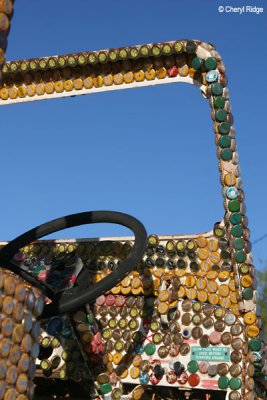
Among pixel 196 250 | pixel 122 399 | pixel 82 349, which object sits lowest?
pixel 122 399

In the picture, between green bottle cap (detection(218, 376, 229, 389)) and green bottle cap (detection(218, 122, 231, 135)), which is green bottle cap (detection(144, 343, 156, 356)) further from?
green bottle cap (detection(218, 122, 231, 135))

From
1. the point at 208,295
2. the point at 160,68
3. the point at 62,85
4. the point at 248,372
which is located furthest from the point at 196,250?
the point at 62,85

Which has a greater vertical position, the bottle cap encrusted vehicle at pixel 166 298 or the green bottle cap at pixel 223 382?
the bottle cap encrusted vehicle at pixel 166 298

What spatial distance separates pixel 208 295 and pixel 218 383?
4.78ft

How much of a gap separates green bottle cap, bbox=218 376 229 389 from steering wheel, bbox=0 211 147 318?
10.0ft

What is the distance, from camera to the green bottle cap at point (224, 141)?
13.0m

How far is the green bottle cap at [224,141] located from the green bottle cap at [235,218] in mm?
1153

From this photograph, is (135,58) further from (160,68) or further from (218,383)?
(218,383)

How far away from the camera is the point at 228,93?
13.1 m

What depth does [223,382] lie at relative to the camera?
12.8 metres

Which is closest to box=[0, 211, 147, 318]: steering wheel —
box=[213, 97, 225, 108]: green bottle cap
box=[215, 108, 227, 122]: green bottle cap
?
box=[215, 108, 227, 122]: green bottle cap

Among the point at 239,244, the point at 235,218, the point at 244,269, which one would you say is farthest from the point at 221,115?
the point at 244,269

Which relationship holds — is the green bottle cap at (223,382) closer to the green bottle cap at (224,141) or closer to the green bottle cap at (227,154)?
the green bottle cap at (227,154)

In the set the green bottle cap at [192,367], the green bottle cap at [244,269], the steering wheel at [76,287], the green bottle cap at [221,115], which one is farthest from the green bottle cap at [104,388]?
the green bottle cap at [221,115]
